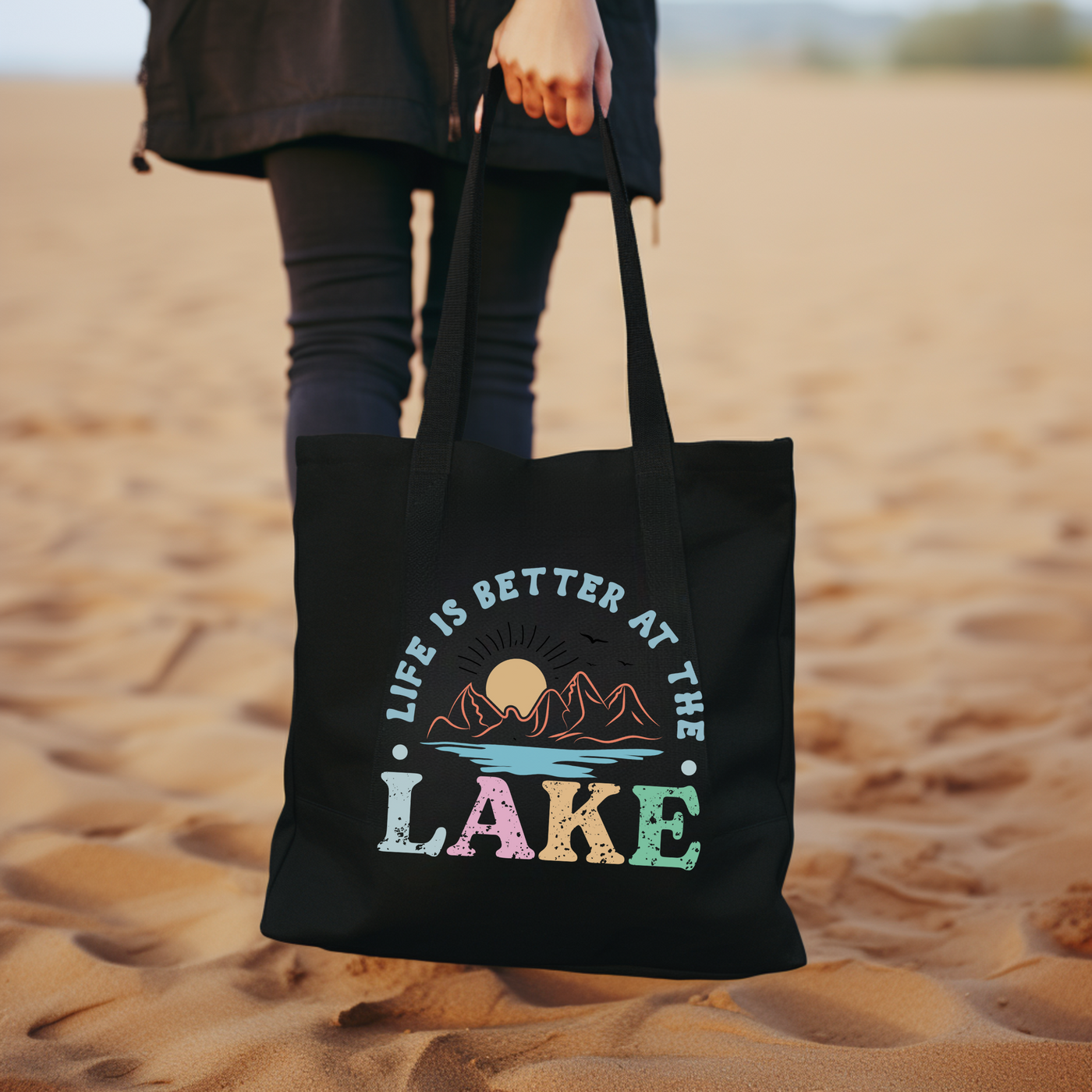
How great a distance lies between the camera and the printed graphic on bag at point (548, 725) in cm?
91

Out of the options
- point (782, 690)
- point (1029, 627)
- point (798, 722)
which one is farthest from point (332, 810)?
point (1029, 627)

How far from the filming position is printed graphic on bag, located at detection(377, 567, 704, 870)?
2.97 feet

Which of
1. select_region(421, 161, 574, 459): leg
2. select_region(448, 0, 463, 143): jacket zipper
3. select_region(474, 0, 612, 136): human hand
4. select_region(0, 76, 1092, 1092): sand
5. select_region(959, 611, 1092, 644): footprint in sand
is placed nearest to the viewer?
select_region(0, 76, 1092, 1092): sand

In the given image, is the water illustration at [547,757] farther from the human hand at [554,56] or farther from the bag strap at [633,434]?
the human hand at [554,56]

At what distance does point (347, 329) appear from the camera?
1205mm

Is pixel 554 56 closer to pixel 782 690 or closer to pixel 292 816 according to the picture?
pixel 782 690

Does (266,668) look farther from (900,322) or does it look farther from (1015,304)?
(1015,304)

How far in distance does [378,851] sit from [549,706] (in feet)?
0.65

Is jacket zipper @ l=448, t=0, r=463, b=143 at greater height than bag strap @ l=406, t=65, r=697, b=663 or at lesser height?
greater

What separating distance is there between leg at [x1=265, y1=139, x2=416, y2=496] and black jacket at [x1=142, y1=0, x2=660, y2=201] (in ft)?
0.18

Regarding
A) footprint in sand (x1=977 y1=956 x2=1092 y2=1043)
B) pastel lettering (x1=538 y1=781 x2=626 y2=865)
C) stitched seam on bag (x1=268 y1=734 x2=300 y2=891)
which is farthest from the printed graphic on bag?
footprint in sand (x1=977 y1=956 x2=1092 y2=1043)

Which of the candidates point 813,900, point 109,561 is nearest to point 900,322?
point 109,561

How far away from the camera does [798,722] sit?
1.61 m

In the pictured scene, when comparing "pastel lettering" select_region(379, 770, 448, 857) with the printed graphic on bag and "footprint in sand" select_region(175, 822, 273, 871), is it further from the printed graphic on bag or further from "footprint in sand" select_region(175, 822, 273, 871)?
"footprint in sand" select_region(175, 822, 273, 871)
